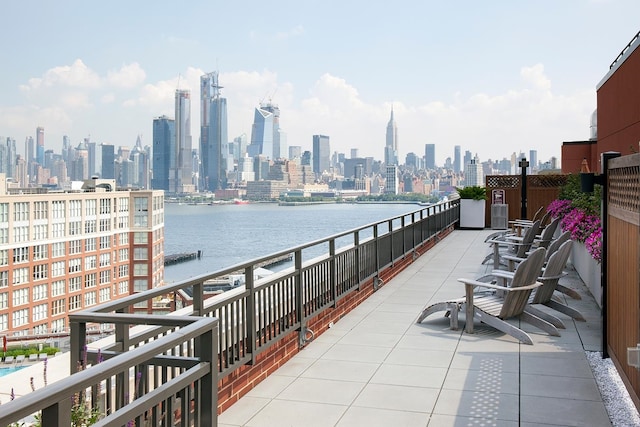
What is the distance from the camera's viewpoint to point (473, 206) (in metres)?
23.1

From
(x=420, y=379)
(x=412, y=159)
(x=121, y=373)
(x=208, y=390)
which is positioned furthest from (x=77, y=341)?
(x=412, y=159)

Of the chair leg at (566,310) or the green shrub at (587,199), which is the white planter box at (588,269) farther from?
the green shrub at (587,199)

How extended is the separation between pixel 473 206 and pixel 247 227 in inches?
3824

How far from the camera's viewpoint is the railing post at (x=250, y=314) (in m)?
5.22

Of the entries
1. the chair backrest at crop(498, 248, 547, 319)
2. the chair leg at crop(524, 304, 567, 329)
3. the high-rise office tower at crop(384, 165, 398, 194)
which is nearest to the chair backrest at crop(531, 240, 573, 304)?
the chair leg at crop(524, 304, 567, 329)

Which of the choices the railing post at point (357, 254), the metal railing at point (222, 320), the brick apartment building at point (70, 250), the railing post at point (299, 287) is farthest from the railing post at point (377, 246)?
the brick apartment building at point (70, 250)

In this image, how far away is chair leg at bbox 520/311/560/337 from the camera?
7.02m

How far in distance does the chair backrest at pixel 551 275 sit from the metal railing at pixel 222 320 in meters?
2.36

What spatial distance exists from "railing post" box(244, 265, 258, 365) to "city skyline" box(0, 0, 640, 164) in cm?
1113

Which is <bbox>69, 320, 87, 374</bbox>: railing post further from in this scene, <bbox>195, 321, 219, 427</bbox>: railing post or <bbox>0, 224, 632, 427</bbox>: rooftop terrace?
<bbox>195, 321, 219, 427</bbox>: railing post

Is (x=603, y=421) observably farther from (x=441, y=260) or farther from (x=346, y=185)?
(x=346, y=185)

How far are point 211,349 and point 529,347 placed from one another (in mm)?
4630

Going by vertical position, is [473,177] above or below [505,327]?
above

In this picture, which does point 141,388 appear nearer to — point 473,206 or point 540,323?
point 540,323
